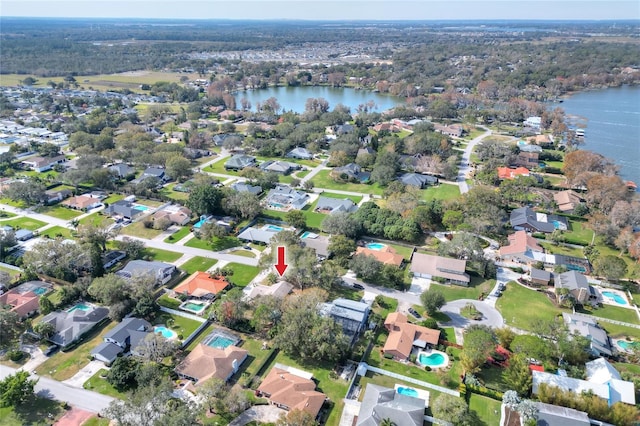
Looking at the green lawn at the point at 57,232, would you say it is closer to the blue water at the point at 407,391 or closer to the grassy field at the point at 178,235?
the grassy field at the point at 178,235

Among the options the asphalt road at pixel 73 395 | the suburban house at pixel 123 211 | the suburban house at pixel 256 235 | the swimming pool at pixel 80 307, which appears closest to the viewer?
the asphalt road at pixel 73 395

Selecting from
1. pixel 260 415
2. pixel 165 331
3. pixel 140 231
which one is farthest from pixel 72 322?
pixel 140 231

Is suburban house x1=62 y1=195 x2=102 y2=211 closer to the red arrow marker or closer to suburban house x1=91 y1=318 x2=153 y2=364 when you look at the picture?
suburban house x1=91 y1=318 x2=153 y2=364

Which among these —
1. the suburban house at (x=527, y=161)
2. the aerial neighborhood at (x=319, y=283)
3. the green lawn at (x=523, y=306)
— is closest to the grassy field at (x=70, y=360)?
the aerial neighborhood at (x=319, y=283)

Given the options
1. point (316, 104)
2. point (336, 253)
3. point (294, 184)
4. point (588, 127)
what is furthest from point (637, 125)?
point (336, 253)

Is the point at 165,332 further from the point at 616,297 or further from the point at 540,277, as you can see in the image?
the point at 616,297

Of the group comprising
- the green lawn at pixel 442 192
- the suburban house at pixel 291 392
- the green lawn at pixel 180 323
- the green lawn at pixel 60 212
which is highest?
the green lawn at pixel 442 192
